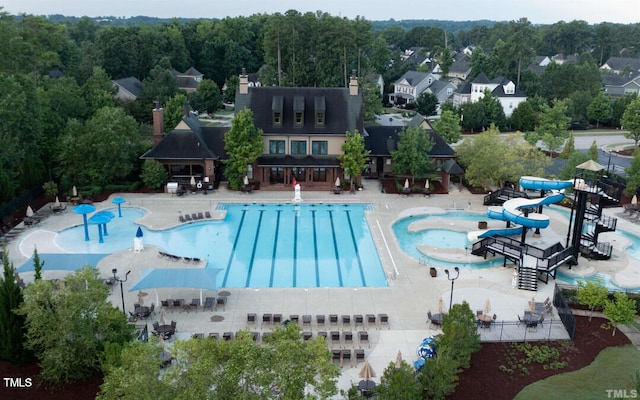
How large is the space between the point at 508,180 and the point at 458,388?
25.1 meters

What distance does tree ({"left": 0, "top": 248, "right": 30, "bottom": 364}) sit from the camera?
721 inches

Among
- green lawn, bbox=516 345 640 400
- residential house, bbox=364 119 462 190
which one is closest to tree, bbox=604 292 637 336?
green lawn, bbox=516 345 640 400

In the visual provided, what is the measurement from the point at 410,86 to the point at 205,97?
1412 inches

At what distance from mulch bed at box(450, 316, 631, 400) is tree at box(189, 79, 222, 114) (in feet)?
194

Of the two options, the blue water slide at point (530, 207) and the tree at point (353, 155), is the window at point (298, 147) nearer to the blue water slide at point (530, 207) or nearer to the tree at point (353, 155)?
the tree at point (353, 155)

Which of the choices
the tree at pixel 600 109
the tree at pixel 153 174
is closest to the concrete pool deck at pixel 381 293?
the tree at pixel 153 174

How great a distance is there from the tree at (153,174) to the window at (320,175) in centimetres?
1119

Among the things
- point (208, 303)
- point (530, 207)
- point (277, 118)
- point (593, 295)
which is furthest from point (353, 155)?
point (593, 295)

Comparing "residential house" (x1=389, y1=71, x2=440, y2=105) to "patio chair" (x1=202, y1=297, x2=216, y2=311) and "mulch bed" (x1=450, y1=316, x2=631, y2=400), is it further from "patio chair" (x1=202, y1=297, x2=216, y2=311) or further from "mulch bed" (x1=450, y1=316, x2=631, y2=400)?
"patio chair" (x1=202, y1=297, x2=216, y2=311)

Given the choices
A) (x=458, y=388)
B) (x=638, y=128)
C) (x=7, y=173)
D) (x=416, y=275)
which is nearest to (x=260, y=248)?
(x=416, y=275)

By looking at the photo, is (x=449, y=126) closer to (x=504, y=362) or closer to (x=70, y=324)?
(x=504, y=362)

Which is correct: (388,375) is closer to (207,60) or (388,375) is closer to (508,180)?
(508,180)

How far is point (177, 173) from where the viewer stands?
40938 millimetres

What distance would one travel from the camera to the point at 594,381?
59.6 ft
